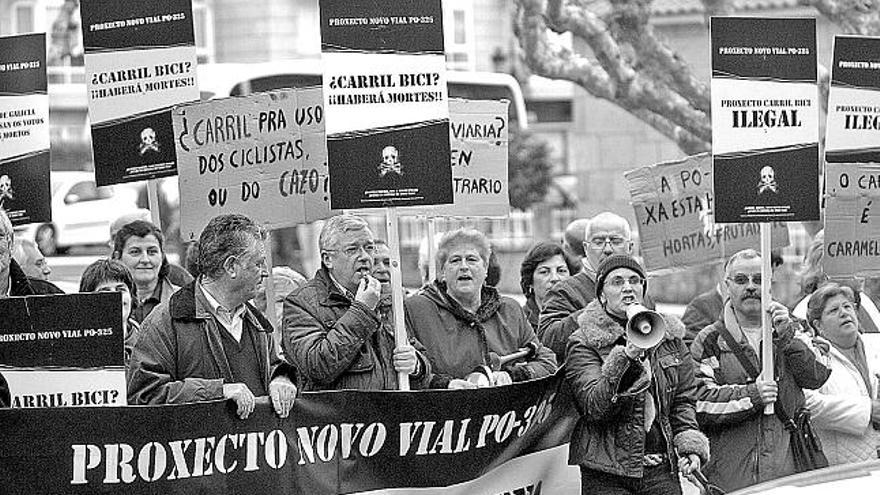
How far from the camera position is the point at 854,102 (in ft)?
31.2

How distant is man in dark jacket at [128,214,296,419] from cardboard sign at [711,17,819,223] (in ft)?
8.63

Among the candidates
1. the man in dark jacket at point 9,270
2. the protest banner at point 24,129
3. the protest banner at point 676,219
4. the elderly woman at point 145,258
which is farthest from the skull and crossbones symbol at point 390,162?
the protest banner at point 676,219

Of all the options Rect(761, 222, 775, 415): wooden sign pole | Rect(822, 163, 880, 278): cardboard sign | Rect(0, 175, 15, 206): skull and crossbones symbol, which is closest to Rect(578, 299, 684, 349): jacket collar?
Rect(761, 222, 775, 415): wooden sign pole

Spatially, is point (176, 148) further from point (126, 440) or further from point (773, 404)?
point (773, 404)

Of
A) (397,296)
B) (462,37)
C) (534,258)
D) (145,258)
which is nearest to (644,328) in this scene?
(397,296)

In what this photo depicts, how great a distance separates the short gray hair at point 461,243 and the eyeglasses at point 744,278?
125 centimetres

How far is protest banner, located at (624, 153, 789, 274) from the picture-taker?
10.5 m

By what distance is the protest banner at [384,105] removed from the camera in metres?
7.93

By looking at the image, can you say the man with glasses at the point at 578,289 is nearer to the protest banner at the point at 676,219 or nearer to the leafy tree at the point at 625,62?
the protest banner at the point at 676,219

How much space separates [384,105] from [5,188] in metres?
2.35

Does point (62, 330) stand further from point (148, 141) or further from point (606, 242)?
point (606, 242)

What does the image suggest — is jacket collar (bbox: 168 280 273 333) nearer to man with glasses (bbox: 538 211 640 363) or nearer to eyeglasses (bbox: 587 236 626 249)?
man with glasses (bbox: 538 211 640 363)

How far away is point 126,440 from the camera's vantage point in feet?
22.4

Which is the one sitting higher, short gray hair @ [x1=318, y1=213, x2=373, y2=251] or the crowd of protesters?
short gray hair @ [x1=318, y1=213, x2=373, y2=251]
